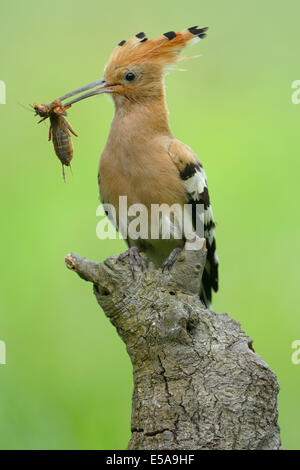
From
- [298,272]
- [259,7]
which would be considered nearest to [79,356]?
[298,272]

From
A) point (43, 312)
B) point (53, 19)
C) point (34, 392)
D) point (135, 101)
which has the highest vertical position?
point (53, 19)

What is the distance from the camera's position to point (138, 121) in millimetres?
2900

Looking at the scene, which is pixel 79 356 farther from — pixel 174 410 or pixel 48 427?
pixel 174 410

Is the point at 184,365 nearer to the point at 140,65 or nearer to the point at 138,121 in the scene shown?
the point at 138,121

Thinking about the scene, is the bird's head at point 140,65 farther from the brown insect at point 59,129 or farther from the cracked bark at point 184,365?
the cracked bark at point 184,365

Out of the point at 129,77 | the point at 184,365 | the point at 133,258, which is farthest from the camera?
the point at 129,77

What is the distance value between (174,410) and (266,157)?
8.45ft

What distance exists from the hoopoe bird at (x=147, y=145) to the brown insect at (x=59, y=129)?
57 mm

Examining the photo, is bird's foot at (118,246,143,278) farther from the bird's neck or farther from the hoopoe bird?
the bird's neck

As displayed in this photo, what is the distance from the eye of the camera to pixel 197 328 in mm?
2271

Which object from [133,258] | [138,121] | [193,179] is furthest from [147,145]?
[133,258]

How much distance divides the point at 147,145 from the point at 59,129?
355mm

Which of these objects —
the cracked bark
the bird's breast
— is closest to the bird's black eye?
the bird's breast

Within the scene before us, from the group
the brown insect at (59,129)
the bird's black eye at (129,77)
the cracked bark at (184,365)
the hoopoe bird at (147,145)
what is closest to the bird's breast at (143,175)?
the hoopoe bird at (147,145)
